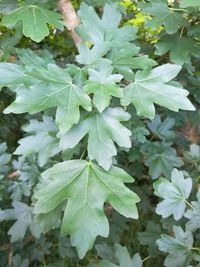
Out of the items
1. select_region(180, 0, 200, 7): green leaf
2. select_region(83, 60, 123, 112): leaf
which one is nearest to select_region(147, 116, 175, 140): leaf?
select_region(180, 0, 200, 7): green leaf

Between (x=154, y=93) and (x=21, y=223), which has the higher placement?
(x=154, y=93)

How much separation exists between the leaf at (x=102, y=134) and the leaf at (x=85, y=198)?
7 cm

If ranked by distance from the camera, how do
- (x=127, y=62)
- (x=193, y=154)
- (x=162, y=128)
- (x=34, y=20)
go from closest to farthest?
(x=127, y=62) < (x=34, y=20) < (x=193, y=154) < (x=162, y=128)

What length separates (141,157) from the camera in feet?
7.01

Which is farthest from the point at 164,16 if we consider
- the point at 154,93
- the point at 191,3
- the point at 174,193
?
the point at 174,193

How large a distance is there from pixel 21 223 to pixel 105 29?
0.83 metres

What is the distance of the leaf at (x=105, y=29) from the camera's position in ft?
4.51

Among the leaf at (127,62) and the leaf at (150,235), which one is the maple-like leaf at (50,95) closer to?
the leaf at (127,62)

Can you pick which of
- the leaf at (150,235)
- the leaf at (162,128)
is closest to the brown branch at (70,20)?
the leaf at (162,128)

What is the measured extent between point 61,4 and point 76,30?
0.79 feet

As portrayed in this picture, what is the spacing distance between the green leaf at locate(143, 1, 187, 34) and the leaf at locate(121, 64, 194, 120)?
0.47 m

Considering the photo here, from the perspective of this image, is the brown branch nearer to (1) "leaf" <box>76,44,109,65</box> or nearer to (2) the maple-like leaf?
(1) "leaf" <box>76,44,109,65</box>

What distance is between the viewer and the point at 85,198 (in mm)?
1145

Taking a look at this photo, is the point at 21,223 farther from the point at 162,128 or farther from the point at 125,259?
the point at 162,128
